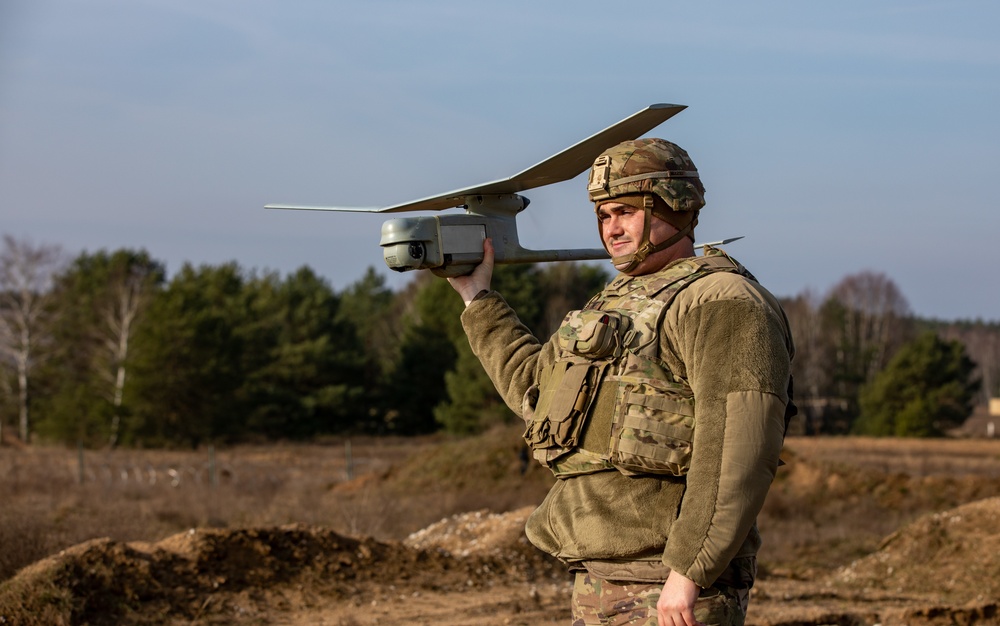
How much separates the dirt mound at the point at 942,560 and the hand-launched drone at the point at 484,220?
885 cm

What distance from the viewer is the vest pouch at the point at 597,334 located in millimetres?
2936

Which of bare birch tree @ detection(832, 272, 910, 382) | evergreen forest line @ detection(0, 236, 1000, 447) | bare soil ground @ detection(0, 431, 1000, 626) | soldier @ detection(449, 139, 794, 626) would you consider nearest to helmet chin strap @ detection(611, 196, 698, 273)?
soldier @ detection(449, 139, 794, 626)

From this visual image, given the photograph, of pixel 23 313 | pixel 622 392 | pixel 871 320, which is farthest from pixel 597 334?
pixel 871 320

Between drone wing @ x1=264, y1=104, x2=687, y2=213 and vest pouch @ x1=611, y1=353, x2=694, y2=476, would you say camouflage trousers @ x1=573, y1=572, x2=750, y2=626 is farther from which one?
drone wing @ x1=264, y1=104, x2=687, y2=213

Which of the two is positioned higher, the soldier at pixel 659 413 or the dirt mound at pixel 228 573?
the soldier at pixel 659 413

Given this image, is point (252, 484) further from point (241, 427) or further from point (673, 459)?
point (241, 427)

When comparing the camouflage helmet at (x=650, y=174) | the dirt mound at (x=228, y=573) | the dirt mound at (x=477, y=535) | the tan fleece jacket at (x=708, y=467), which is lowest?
the dirt mound at (x=477, y=535)

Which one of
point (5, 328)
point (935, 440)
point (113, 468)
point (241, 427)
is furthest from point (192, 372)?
point (935, 440)

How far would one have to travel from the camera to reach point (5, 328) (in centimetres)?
4538

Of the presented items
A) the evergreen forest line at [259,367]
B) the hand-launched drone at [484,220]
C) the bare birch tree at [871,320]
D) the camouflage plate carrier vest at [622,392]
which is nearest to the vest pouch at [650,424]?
the camouflage plate carrier vest at [622,392]

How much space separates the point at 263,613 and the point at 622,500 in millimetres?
6285

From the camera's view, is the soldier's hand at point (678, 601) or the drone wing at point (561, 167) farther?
the drone wing at point (561, 167)

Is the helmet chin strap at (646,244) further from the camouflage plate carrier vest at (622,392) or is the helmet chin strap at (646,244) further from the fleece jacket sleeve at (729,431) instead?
the fleece jacket sleeve at (729,431)

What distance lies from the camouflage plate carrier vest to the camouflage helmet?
0.18 metres
